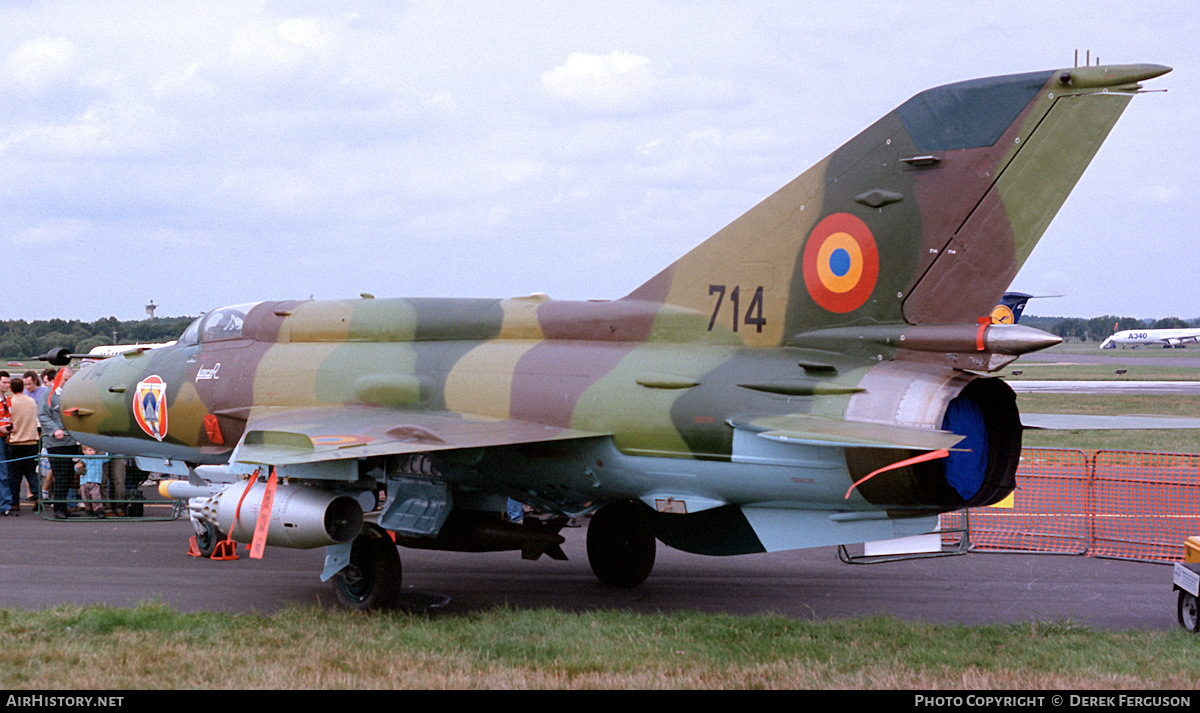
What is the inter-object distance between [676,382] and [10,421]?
11.3 meters

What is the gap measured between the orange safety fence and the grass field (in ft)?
11.3

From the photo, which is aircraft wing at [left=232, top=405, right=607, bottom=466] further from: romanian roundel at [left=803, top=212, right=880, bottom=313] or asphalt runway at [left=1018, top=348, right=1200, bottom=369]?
asphalt runway at [left=1018, top=348, right=1200, bottom=369]

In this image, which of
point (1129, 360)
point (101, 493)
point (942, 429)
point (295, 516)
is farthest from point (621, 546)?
point (1129, 360)

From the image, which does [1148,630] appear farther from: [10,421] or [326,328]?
[10,421]

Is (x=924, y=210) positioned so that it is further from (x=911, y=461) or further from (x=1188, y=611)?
(x=1188, y=611)

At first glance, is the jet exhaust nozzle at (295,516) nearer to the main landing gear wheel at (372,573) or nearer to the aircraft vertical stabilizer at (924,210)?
the main landing gear wheel at (372,573)

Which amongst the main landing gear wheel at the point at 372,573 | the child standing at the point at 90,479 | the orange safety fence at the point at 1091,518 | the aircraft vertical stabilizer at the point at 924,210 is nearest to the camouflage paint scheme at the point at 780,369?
the aircraft vertical stabilizer at the point at 924,210

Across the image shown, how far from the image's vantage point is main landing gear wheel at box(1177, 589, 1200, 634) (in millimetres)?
8242

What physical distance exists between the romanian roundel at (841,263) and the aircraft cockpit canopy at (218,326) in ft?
21.4

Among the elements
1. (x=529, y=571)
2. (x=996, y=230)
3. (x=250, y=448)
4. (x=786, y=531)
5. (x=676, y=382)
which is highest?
(x=996, y=230)

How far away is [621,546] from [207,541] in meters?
4.93

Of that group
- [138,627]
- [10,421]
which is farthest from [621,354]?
[10,421]

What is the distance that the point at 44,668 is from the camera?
23.1 ft

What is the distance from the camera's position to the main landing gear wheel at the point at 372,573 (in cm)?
918
